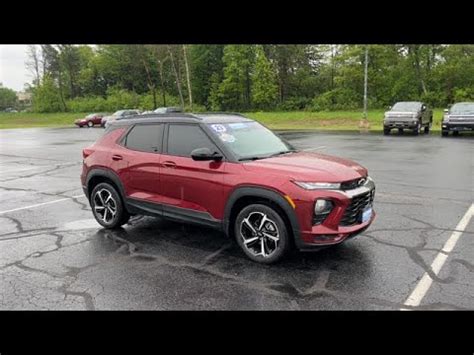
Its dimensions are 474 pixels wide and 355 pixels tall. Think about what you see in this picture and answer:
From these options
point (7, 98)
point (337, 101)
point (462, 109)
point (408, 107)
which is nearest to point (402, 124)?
point (408, 107)

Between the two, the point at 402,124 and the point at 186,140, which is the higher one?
the point at 186,140

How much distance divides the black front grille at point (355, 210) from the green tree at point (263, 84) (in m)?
45.8

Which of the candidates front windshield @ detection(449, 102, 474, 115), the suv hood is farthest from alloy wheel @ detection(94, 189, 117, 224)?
front windshield @ detection(449, 102, 474, 115)

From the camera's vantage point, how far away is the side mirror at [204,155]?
190 inches

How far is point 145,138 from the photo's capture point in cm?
576

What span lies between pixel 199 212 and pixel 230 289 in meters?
1.29

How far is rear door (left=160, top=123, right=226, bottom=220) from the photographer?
16.1 ft

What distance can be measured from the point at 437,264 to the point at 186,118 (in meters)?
3.55

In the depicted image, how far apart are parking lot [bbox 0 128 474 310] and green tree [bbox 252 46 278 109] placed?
4283 centimetres

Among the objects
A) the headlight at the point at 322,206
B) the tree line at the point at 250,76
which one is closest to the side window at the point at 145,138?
the headlight at the point at 322,206

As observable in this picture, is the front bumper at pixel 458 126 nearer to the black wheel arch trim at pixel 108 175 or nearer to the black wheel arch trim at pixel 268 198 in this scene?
the black wheel arch trim at pixel 268 198

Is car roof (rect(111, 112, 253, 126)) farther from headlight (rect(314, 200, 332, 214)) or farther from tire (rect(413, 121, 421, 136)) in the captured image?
tire (rect(413, 121, 421, 136))

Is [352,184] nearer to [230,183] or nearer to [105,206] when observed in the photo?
[230,183]
